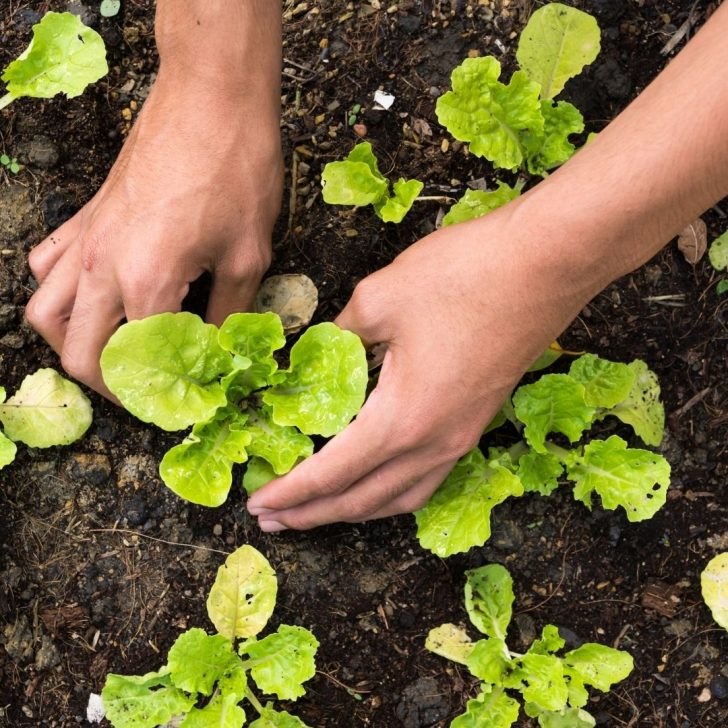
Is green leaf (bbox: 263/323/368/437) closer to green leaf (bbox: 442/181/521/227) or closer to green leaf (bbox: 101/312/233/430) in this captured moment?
green leaf (bbox: 101/312/233/430)

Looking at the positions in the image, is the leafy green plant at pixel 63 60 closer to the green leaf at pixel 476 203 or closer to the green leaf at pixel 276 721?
the green leaf at pixel 476 203

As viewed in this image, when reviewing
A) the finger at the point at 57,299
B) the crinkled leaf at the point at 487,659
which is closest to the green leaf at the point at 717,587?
the crinkled leaf at the point at 487,659

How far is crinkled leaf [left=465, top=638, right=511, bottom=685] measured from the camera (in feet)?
6.85

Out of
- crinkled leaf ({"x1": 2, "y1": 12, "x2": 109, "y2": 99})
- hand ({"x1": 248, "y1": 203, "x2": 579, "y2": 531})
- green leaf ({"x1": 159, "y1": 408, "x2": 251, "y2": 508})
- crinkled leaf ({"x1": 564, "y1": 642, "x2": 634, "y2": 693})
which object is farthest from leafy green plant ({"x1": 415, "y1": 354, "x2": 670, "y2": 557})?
crinkled leaf ({"x1": 2, "y1": 12, "x2": 109, "y2": 99})

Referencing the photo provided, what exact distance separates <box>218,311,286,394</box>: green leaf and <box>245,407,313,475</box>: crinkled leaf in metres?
0.10

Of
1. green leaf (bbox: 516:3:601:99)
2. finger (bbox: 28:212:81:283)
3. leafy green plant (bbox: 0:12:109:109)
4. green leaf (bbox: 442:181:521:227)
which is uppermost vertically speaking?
leafy green plant (bbox: 0:12:109:109)

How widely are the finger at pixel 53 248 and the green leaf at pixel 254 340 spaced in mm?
513

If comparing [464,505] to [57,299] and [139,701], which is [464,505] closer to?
[139,701]

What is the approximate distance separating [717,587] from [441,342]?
1.12m

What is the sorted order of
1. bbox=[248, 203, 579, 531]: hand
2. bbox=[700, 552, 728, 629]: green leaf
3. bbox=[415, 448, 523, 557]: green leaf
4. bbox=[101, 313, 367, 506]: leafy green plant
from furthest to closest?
bbox=[700, 552, 728, 629]: green leaf < bbox=[415, 448, 523, 557]: green leaf < bbox=[101, 313, 367, 506]: leafy green plant < bbox=[248, 203, 579, 531]: hand

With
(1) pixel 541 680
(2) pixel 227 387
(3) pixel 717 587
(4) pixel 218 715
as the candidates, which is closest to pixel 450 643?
(1) pixel 541 680

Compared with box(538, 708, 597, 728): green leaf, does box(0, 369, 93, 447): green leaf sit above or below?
above

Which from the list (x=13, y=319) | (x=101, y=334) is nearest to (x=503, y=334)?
(x=101, y=334)

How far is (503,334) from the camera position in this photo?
169 cm
